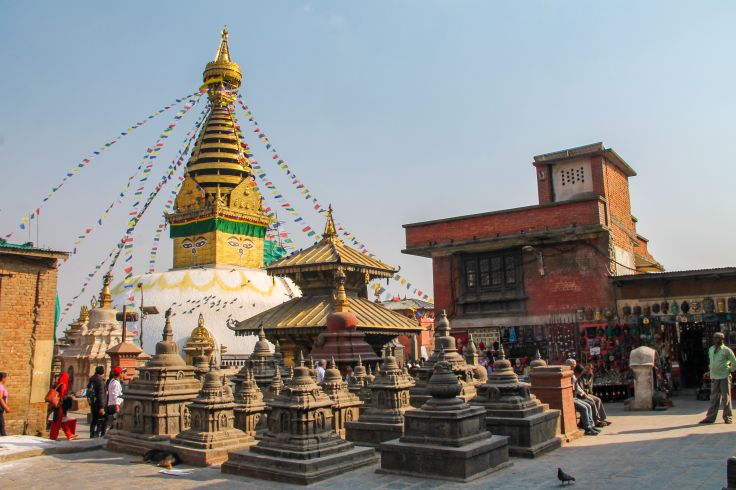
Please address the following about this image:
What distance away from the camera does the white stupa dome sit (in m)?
31.4

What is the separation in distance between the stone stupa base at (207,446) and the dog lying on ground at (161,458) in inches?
3.2

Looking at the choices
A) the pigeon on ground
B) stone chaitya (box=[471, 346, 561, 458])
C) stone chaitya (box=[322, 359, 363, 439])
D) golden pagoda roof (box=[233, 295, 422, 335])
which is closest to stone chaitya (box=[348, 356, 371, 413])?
stone chaitya (box=[322, 359, 363, 439])

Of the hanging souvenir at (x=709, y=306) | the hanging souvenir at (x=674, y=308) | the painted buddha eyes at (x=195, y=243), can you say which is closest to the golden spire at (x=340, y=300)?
the hanging souvenir at (x=674, y=308)

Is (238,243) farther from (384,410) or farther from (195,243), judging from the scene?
(384,410)

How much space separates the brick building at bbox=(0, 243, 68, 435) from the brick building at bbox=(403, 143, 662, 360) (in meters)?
11.8

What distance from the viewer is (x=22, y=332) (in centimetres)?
1396

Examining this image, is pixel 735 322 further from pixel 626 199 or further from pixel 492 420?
pixel 492 420

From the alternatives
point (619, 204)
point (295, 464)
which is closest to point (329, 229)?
point (619, 204)

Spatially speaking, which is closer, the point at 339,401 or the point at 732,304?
the point at 339,401

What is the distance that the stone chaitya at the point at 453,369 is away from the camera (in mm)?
10484

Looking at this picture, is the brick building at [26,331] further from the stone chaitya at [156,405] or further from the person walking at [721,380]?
the person walking at [721,380]

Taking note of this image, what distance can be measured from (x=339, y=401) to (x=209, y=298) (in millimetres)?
23964

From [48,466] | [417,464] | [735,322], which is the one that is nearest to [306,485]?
[417,464]

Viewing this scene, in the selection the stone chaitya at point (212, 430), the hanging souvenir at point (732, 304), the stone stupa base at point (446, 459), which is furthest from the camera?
the hanging souvenir at point (732, 304)
